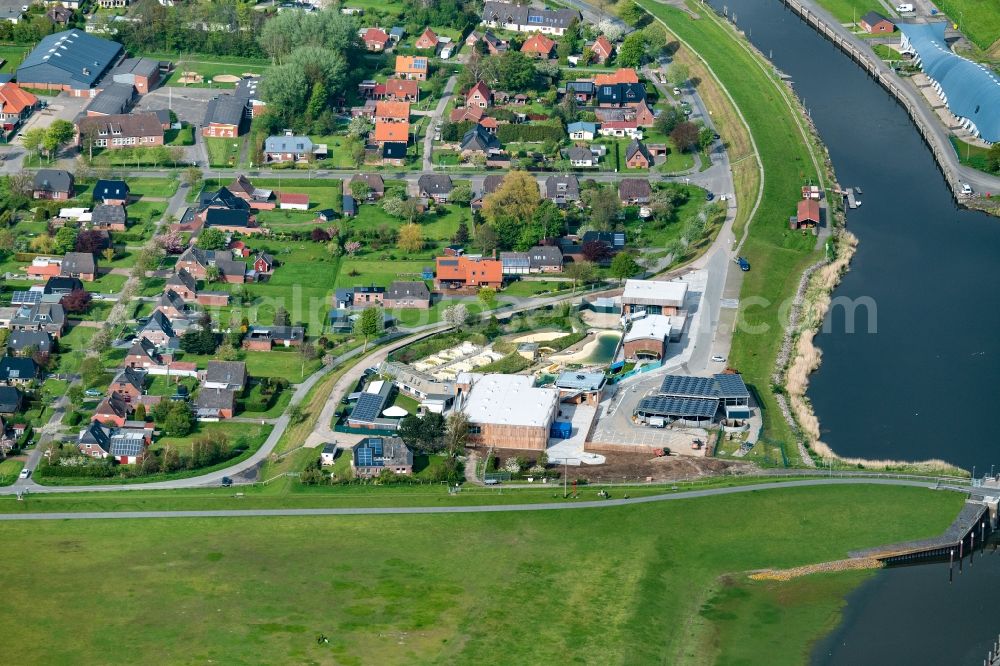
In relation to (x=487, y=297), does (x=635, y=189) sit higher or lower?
higher

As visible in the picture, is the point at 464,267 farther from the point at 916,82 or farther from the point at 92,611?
the point at 916,82

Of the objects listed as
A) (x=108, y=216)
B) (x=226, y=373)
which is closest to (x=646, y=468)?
(x=226, y=373)

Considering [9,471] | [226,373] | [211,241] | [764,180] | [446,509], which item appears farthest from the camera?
[764,180]

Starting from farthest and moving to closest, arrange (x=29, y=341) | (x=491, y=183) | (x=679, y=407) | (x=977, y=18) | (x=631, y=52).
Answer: (x=977, y=18)
(x=631, y=52)
(x=491, y=183)
(x=29, y=341)
(x=679, y=407)

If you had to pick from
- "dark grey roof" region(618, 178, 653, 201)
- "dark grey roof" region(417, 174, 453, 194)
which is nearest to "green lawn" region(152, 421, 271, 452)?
"dark grey roof" region(417, 174, 453, 194)

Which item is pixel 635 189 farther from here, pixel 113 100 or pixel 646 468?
pixel 113 100
